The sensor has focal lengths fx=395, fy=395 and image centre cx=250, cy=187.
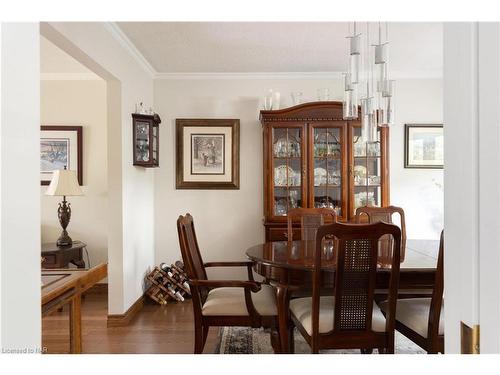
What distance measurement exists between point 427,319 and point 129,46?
127 inches

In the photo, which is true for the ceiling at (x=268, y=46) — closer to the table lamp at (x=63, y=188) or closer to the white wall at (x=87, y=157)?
the white wall at (x=87, y=157)

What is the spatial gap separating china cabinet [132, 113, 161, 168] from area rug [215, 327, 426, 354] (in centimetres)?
180

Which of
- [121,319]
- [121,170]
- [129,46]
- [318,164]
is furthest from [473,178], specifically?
[318,164]

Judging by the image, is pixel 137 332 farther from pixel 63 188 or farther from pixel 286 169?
pixel 286 169

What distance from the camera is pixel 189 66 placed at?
4.28m

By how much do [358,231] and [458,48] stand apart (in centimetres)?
137

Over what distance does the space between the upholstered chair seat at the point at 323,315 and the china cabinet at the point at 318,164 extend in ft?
5.75

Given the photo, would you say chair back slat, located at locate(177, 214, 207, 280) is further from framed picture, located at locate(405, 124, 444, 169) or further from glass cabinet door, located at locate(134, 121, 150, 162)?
framed picture, located at locate(405, 124, 444, 169)

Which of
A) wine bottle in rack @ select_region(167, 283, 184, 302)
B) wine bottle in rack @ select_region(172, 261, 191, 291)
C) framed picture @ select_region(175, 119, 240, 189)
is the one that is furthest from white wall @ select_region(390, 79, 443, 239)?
wine bottle in rack @ select_region(167, 283, 184, 302)

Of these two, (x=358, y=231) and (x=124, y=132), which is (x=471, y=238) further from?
(x=124, y=132)

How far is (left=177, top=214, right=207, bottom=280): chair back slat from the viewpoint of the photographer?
2.50 meters

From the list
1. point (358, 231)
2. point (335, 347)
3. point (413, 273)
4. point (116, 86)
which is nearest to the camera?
point (358, 231)

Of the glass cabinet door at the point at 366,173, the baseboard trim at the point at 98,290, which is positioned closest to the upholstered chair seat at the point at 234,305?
the glass cabinet door at the point at 366,173
